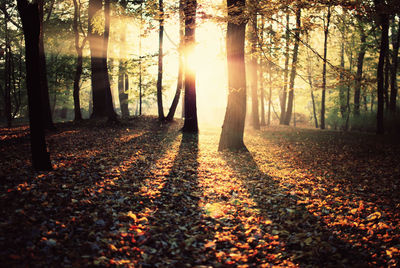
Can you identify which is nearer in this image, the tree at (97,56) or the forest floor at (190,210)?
the forest floor at (190,210)

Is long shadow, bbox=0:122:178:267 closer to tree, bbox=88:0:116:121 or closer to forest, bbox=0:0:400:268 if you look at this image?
forest, bbox=0:0:400:268

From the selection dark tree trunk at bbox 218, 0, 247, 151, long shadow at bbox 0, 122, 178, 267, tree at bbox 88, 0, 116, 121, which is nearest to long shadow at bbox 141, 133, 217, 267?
long shadow at bbox 0, 122, 178, 267

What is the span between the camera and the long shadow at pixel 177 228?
12.7ft

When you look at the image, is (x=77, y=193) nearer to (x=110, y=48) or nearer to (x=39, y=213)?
(x=39, y=213)

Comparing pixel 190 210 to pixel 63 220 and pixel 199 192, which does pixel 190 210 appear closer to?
pixel 199 192

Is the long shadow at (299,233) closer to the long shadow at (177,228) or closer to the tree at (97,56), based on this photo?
the long shadow at (177,228)

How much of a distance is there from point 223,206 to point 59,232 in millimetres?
3305

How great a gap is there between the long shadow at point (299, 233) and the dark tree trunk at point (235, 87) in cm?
416

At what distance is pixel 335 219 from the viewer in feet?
17.5

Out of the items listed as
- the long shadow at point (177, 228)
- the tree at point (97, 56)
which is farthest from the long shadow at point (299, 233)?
the tree at point (97, 56)

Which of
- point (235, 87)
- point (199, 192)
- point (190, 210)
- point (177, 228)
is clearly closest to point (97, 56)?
point (235, 87)

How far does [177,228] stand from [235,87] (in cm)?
766

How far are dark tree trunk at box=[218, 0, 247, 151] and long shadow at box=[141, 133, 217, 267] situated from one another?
4306 mm

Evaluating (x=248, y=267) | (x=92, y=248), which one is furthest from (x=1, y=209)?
(x=248, y=267)
